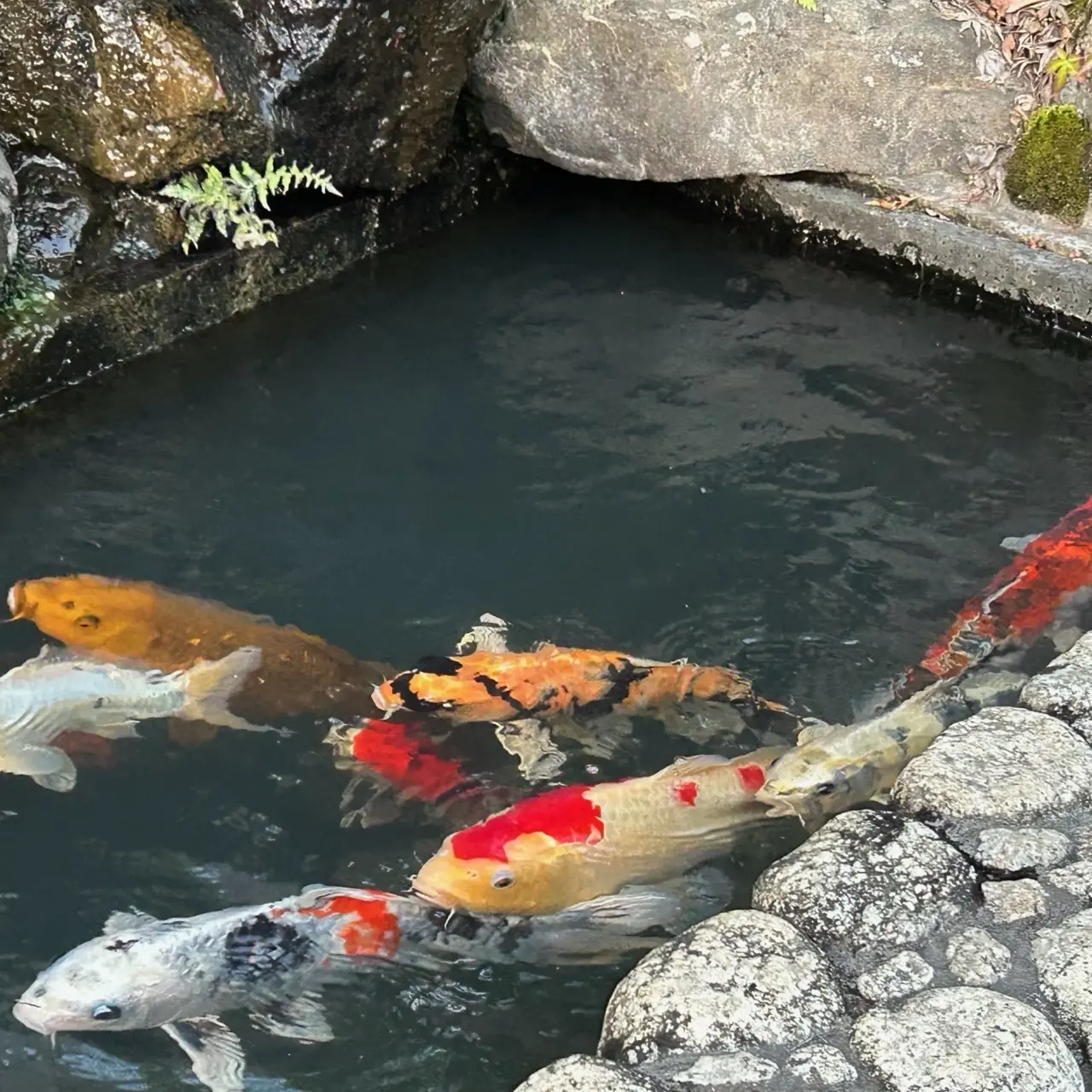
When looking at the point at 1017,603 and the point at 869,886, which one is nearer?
the point at 869,886

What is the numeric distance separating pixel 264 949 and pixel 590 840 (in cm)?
110

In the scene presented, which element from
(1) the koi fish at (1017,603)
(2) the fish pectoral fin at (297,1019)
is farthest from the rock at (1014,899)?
(2) the fish pectoral fin at (297,1019)

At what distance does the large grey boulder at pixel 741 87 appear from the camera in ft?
23.3

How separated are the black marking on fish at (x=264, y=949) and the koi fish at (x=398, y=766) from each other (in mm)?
560

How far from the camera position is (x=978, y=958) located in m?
3.24

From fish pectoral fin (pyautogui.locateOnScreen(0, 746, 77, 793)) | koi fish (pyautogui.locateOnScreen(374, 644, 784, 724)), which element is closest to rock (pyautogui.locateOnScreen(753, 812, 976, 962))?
koi fish (pyautogui.locateOnScreen(374, 644, 784, 724))

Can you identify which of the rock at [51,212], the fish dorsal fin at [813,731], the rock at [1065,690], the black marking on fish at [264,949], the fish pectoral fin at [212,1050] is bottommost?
the fish pectoral fin at [212,1050]

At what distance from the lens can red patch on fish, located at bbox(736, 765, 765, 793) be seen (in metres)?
4.13

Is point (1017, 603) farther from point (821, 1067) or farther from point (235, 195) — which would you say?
point (235, 195)

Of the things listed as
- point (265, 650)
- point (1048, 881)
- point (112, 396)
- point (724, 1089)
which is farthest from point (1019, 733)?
point (112, 396)

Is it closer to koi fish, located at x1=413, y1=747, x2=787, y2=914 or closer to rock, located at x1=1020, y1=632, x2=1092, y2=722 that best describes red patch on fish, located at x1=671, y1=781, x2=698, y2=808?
koi fish, located at x1=413, y1=747, x2=787, y2=914

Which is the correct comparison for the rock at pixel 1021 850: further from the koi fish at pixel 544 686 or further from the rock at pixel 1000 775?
the koi fish at pixel 544 686

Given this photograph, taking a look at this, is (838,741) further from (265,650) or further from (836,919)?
(265,650)

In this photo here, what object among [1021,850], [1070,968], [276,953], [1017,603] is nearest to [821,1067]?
[1070,968]
